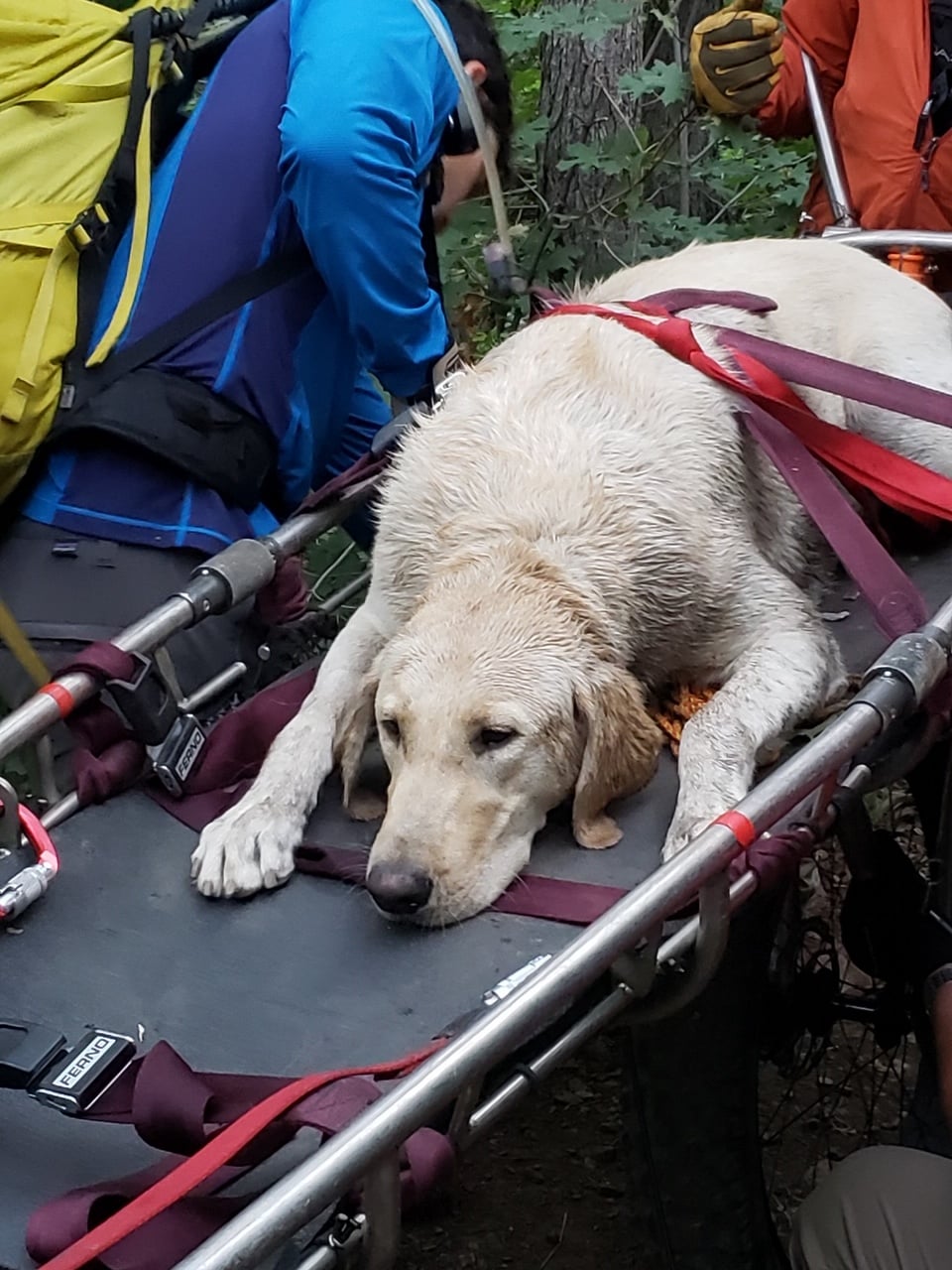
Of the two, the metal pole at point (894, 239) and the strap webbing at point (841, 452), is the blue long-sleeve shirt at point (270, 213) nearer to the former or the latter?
the strap webbing at point (841, 452)

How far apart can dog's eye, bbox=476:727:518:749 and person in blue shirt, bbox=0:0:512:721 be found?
94 centimetres

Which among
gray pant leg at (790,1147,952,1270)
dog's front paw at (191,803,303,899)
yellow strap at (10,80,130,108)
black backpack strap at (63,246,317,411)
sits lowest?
gray pant leg at (790,1147,952,1270)

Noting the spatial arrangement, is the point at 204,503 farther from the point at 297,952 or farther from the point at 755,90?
the point at 755,90

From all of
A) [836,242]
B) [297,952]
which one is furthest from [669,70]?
[297,952]

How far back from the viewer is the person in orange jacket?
407 cm

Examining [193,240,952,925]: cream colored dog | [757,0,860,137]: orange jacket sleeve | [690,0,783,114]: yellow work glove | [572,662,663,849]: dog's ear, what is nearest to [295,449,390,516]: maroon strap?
[193,240,952,925]: cream colored dog

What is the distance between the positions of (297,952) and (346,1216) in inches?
26.4

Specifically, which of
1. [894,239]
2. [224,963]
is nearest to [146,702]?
[224,963]

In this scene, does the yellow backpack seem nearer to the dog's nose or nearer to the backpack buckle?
the backpack buckle

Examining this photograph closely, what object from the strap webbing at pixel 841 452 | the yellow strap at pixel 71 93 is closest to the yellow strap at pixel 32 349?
the yellow strap at pixel 71 93

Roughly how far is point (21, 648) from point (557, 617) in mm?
1150

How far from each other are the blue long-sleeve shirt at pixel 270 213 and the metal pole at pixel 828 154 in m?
1.52

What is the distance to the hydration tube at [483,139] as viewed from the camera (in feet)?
10.6

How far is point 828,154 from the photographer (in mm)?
4293
